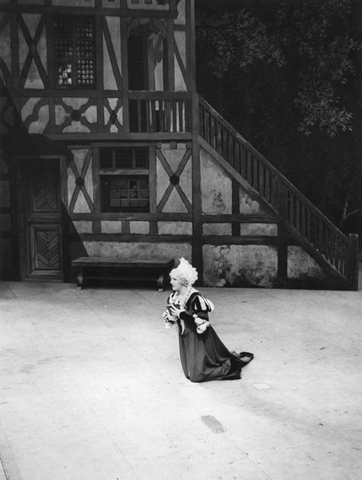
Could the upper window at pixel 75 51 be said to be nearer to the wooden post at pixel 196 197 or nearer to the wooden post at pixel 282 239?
the wooden post at pixel 196 197

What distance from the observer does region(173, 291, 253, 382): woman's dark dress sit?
710cm

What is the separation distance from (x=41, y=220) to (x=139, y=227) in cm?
213

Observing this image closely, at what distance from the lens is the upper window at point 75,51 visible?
1330cm

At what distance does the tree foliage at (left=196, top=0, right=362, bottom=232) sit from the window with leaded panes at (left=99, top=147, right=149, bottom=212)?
4.34 m

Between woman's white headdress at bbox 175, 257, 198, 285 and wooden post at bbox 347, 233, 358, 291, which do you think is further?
wooden post at bbox 347, 233, 358, 291

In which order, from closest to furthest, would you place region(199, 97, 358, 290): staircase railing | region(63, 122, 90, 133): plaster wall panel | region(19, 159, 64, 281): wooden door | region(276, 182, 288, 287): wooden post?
1. region(199, 97, 358, 290): staircase railing
2. region(276, 182, 288, 287): wooden post
3. region(63, 122, 90, 133): plaster wall panel
4. region(19, 159, 64, 281): wooden door

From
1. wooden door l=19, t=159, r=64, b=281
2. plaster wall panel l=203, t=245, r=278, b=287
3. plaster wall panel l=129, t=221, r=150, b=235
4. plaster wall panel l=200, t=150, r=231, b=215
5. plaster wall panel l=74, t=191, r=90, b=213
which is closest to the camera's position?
plaster wall panel l=203, t=245, r=278, b=287

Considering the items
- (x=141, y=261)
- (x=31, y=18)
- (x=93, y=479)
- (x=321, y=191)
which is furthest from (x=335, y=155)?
(x=93, y=479)

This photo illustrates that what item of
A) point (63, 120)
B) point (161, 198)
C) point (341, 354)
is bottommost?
point (341, 354)

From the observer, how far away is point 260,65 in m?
16.7

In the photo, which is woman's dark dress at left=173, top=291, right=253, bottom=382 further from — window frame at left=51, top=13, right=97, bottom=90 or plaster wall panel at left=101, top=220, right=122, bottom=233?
window frame at left=51, top=13, right=97, bottom=90

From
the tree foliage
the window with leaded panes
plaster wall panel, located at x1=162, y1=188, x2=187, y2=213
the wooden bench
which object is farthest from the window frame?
the tree foliage

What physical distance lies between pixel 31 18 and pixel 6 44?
735 mm

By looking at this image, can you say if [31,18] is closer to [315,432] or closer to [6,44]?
[6,44]
